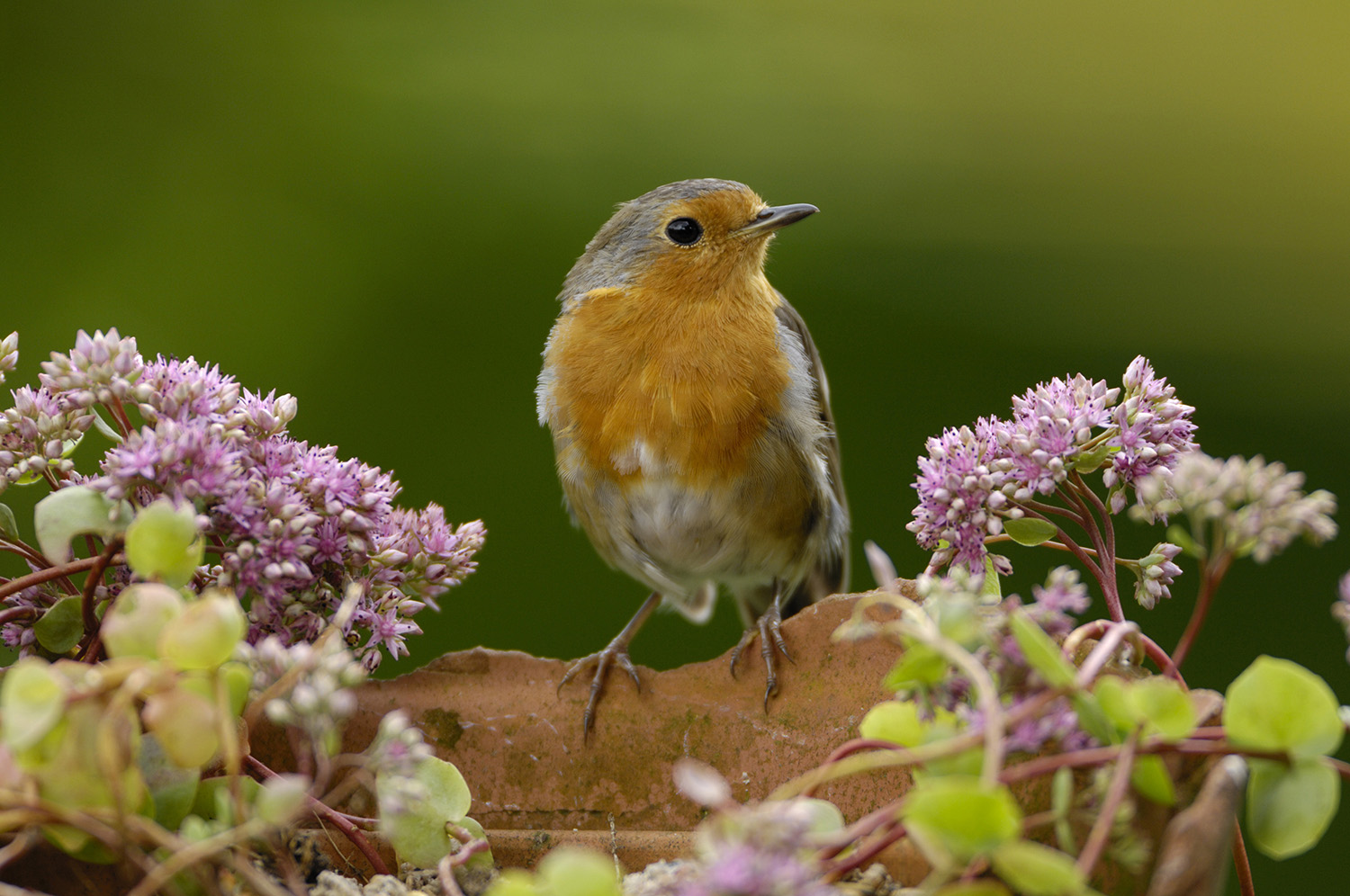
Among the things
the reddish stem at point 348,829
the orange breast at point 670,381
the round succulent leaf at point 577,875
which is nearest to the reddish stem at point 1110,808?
the round succulent leaf at point 577,875

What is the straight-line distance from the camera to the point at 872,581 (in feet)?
10.3

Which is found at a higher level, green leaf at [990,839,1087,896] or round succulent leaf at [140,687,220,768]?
round succulent leaf at [140,687,220,768]

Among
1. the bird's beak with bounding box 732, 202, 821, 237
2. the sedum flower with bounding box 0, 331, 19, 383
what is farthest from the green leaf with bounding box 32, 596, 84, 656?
the bird's beak with bounding box 732, 202, 821, 237

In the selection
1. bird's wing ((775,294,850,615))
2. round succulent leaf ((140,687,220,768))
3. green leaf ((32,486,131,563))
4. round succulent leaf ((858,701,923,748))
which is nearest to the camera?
round succulent leaf ((140,687,220,768))

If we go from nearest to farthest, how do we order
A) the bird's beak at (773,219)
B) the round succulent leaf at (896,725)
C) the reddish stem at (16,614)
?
the round succulent leaf at (896,725) → the reddish stem at (16,614) → the bird's beak at (773,219)

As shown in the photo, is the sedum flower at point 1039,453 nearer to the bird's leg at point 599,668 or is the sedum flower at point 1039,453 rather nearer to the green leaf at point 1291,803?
the green leaf at point 1291,803

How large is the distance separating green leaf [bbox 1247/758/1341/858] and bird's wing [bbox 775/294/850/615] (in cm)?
128

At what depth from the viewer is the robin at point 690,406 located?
69.7 inches

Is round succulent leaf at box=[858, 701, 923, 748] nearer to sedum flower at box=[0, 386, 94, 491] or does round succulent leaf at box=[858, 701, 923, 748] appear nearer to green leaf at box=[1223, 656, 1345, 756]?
green leaf at box=[1223, 656, 1345, 756]

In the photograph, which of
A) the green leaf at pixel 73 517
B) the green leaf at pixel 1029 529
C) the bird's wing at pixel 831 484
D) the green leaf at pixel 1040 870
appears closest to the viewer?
the green leaf at pixel 1040 870

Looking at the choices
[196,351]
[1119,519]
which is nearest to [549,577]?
[196,351]

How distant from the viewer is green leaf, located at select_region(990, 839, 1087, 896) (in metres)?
0.53

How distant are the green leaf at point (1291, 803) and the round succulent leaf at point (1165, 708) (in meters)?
0.09

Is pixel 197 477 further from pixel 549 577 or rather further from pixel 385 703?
pixel 549 577
